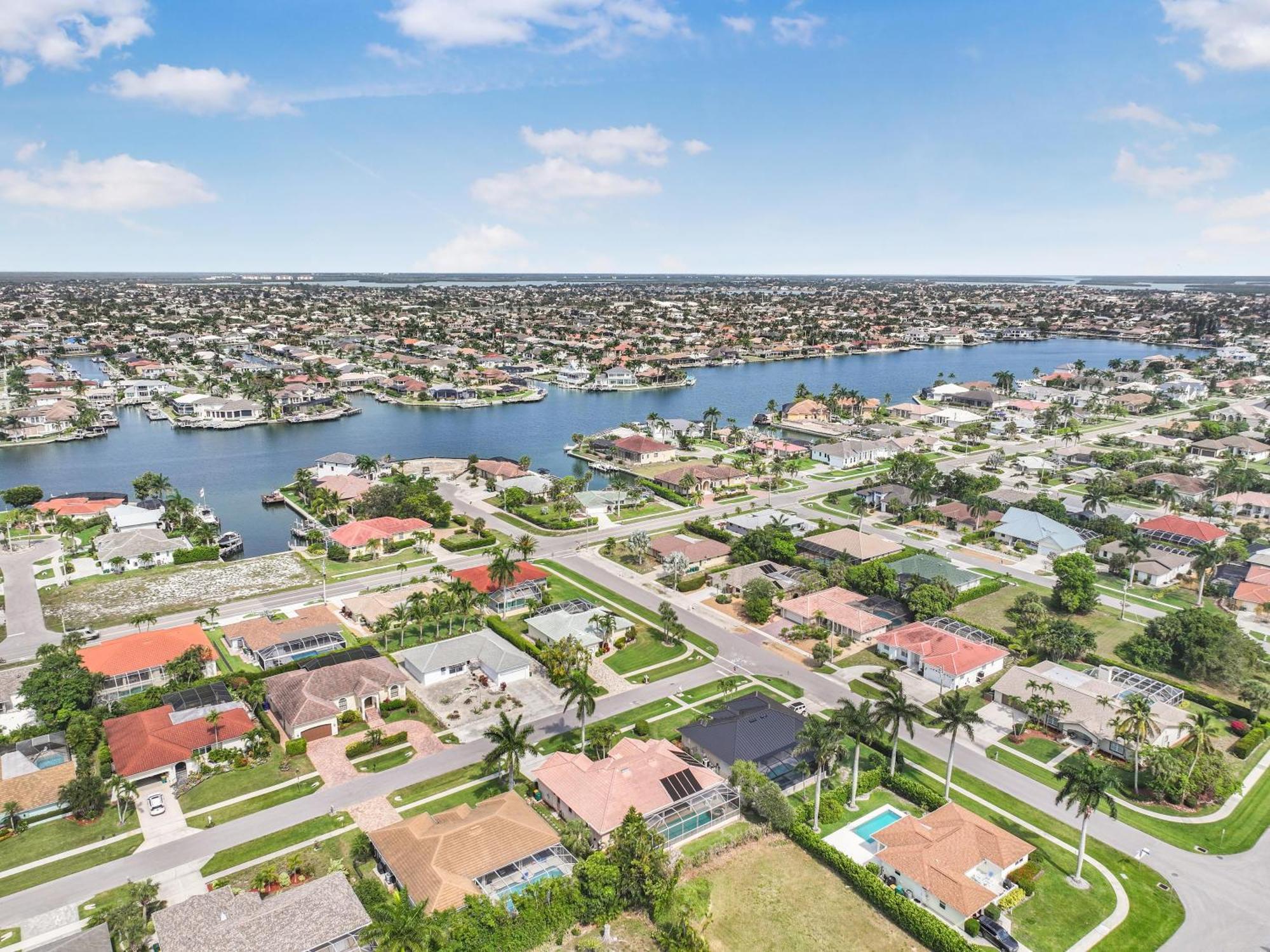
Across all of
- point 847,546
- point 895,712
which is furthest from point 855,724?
point 847,546

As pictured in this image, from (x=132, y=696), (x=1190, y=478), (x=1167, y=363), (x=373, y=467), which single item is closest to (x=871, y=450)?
(x=1190, y=478)

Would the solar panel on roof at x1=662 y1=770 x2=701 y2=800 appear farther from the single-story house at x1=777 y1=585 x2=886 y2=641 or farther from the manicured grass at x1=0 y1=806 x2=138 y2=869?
the manicured grass at x1=0 y1=806 x2=138 y2=869

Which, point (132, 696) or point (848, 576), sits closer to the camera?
point (132, 696)

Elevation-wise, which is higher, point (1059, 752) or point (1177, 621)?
point (1177, 621)

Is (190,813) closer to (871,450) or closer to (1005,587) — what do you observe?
A: (1005,587)

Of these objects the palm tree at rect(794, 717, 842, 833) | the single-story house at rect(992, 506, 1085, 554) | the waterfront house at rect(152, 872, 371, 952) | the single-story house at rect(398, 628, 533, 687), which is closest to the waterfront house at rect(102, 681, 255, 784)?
the single-story house at rect(398, 628, 533, 687)

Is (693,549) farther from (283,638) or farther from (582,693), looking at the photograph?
(283,638)

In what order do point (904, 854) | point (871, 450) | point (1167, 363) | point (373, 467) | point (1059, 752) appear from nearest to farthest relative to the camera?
1. point (904, 854)
2. point (1059, 752)
3. point (373, 467)
4. point (871, 450)
5. point (1167, 363)

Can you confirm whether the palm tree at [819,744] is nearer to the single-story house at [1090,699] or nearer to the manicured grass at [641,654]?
the manicured grass at [641,654]
